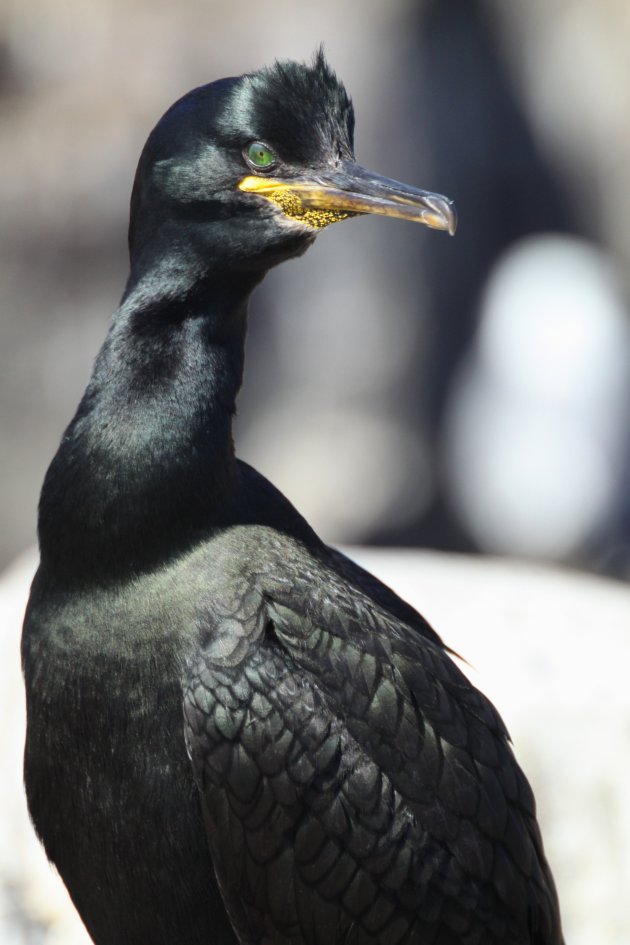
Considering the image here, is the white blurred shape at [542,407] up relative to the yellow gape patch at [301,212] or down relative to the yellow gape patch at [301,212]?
up

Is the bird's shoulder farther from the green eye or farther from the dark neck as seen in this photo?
the green eye

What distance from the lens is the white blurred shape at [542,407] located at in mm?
10617

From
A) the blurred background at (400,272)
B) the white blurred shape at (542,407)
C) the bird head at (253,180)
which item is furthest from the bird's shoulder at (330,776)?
the white blurred shape at (542,407)

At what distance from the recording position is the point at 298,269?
10.3 metres

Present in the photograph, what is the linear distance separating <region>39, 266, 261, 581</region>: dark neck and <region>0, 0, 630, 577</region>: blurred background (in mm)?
6372

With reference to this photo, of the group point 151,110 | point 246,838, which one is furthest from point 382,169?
point 246,838

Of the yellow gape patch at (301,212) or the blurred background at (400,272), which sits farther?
the blurred background at (400,272)

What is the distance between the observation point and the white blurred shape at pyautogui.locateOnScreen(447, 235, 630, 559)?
10.6 meters

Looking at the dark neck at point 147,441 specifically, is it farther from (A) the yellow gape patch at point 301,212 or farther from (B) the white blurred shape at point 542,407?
(B) the white blurred shape at point 542,407

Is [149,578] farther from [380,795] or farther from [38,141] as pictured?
[38,141]

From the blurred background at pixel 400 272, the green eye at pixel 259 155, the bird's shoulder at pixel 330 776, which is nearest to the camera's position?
the bird's shoulder at pixel 330 776

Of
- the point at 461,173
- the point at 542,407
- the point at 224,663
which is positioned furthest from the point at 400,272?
the point at 224,663

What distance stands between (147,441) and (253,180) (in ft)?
2.26

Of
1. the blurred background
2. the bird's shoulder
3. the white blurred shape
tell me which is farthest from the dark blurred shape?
the bird's shoulder
